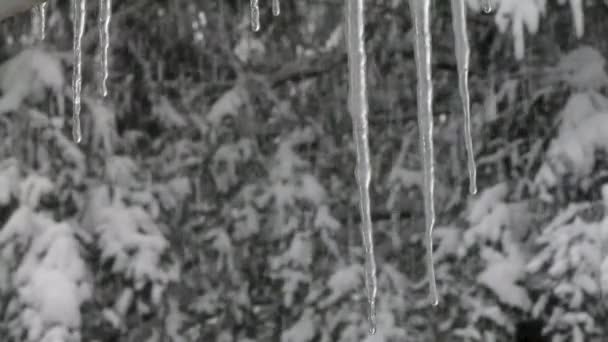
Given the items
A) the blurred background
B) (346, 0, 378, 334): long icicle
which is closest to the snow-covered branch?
(346, 0, 378, 334): long icicle

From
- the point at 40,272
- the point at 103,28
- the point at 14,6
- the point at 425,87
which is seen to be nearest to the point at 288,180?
the point at 40,272

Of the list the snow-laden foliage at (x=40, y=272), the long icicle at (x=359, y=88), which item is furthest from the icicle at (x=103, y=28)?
the snow-laden foliage at (x=40, y=272)

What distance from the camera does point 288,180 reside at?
12.1ft

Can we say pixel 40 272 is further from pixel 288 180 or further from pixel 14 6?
pixel 14 6

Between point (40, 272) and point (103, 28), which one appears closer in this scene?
point (103, 28)

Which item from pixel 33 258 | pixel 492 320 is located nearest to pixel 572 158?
pixel 492 320

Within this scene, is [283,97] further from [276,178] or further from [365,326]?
[365,326]

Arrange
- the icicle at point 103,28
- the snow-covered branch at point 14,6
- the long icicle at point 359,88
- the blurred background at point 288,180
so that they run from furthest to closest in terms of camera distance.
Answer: the blurred background at point 288,180
the icicle at point 103,28
the long icicle at point 359,88
the snow-covered branch at point 14,6

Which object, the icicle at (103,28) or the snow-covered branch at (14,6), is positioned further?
the icicle at (103,28)

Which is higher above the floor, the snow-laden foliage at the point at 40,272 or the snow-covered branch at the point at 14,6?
the snow-covered branch at the point at 14,6

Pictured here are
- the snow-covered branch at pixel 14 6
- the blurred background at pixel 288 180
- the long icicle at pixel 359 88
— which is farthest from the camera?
the blurred background at pixel 288 180

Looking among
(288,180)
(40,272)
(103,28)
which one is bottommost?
(40,272)

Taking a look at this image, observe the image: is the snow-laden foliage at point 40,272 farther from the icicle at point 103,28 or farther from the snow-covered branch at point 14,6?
the snow-covered branch at point 14,6

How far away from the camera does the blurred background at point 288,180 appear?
127 inches
